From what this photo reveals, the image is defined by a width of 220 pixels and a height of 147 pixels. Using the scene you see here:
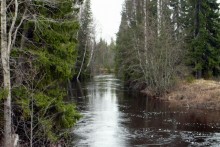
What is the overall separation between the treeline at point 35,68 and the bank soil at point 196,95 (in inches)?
604

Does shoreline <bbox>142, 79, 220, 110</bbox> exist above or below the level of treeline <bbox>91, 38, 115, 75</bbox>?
below

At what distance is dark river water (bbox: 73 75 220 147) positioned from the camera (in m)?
15.2

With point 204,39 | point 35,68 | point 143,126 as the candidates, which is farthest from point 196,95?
point 35,68

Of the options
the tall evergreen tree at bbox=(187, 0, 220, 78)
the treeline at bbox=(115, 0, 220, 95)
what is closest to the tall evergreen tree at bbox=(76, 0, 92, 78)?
the treeline at bbox=(115, 0, 220, 95)

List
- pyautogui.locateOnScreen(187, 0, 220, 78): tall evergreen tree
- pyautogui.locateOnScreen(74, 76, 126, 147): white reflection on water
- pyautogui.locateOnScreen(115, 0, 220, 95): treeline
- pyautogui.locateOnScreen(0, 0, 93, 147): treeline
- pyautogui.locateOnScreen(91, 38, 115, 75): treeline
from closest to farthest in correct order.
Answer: pyautogui.locateOnScreen(0, 0, 93, 147): treeline → pyautogui.locateOnScreen(74, 76, 126, 147): white reflection on water → pyautogui.locateOnScreen(115, 0, 220, 95): treeline → pyautogui.locateOnScreen(187, 0, 220, 78): tall evergreen tree → pyautogui.locateOnScreen(91, 38, 115, 75): treeline

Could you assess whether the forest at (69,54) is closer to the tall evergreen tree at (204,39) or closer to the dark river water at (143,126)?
the tall evergreen tree at (204,39)

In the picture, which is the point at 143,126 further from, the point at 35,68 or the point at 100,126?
the point at 35,68

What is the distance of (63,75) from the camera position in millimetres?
11969

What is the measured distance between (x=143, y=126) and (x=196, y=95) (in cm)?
1014

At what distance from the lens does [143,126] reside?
1848 cm

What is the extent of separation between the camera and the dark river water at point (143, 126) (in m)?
15.2

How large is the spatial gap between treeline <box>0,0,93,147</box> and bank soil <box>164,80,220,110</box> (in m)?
15.3

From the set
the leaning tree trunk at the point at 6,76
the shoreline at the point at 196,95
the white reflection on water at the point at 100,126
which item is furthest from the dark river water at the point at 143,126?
the leaning tree trunk at the point at 6,76

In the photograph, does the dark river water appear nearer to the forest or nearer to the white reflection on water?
the white reflection on water
